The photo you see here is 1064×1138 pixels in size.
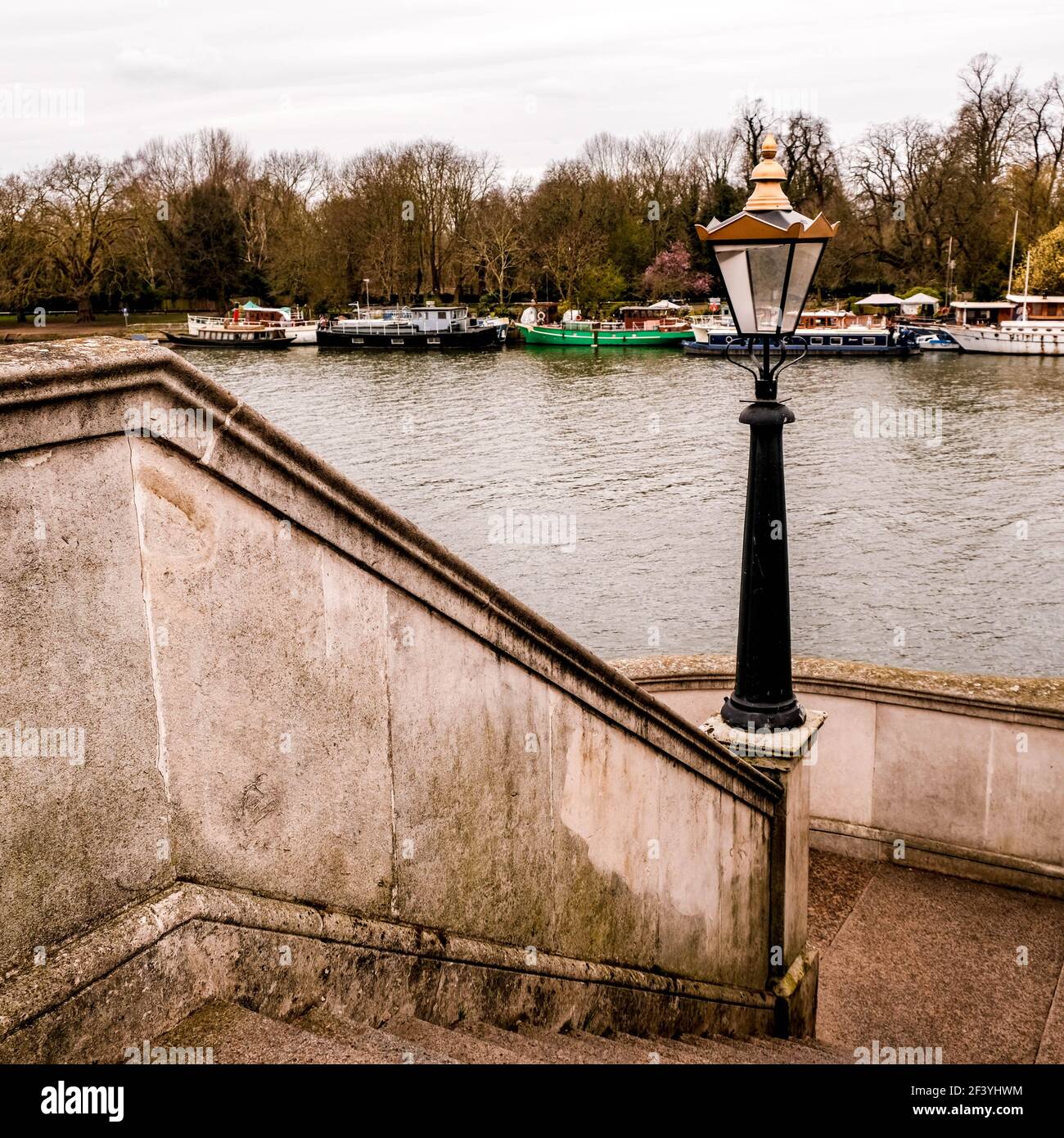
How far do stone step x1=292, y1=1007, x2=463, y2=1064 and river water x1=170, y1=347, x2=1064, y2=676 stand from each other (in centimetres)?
1662

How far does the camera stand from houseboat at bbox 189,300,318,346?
72.6m

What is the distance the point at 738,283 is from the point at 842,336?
197 ft

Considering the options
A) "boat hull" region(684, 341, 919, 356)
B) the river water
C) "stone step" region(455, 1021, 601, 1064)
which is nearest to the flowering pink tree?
"boat hull" region(684, 341, 919, 356)

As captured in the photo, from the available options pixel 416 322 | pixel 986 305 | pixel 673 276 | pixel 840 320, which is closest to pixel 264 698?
pixel 986 305

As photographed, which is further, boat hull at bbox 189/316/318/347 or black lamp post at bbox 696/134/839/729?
boat hull at bbox 189/316/318/347

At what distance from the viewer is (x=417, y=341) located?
7006 cm

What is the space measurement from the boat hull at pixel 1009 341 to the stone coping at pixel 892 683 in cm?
5634

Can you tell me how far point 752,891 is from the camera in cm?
510

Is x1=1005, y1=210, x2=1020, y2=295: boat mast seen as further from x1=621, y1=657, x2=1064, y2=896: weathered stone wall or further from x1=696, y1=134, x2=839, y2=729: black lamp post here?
x1=696, y1=134, x2=839, y2=729: black lamp post

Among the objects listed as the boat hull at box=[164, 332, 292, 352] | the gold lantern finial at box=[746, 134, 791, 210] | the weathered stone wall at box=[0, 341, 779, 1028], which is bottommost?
the weathered stone wall at box=[0, 341, 779, 1028]

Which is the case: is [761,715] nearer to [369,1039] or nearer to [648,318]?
[369,1039]

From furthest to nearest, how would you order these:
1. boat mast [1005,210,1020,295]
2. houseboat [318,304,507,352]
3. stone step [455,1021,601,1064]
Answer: houseboat [318,304,507,352] → boat mast [1005,210,1020,295] → stone step [455,1021,601,1064]

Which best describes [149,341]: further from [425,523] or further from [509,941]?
[425,523]
